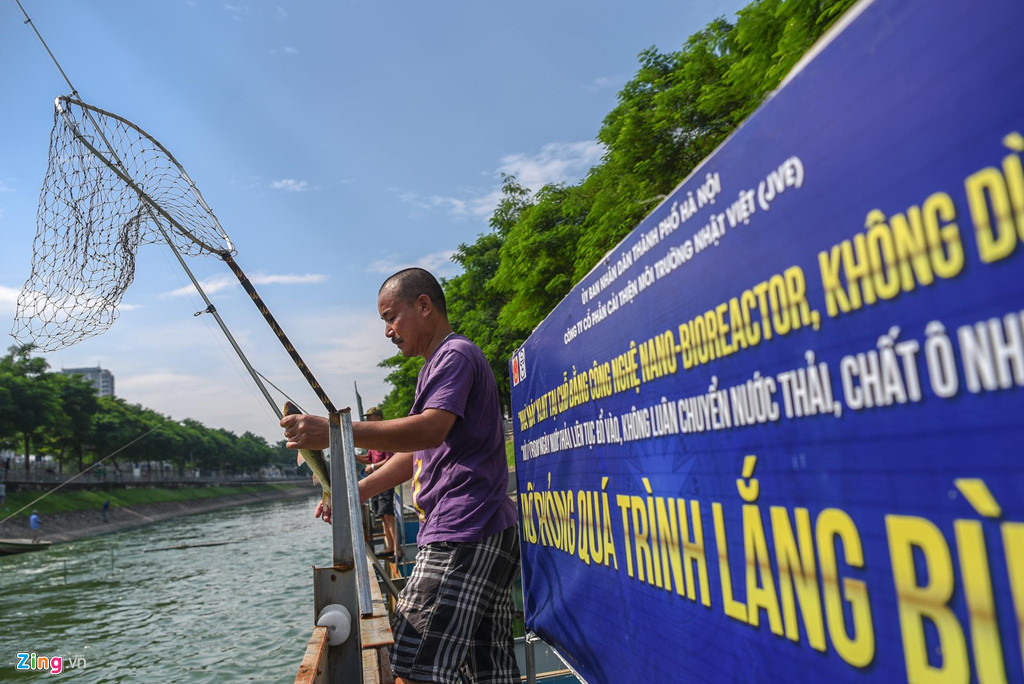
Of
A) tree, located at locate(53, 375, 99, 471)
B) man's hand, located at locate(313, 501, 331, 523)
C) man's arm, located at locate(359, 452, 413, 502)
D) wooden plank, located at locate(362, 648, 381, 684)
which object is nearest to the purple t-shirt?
man's arm, located at locate(359, 452, 413, 502)

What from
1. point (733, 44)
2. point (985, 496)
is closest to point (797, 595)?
point (985, 496)

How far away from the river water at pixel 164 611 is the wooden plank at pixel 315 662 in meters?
10.7

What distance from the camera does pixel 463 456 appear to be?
2785mm

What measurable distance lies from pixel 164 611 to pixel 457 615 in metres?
20.4

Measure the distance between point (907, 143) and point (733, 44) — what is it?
12.4 m

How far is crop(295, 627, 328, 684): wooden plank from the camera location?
232cm

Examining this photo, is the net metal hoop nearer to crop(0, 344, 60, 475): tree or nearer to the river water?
the river water

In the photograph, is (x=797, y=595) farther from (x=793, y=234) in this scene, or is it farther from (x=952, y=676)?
(x=793, y=234)

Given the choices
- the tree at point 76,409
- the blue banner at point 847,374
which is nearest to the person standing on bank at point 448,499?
the blue banner at point 847,374

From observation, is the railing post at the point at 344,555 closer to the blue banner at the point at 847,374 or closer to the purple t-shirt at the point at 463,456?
Answer: the purple t-shirt at the point at 463,456

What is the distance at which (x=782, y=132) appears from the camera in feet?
4.36

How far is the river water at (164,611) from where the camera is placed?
541 inches

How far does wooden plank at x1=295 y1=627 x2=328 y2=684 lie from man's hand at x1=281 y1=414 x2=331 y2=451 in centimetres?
72

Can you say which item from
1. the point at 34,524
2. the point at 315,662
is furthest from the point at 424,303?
the point at 34,524
